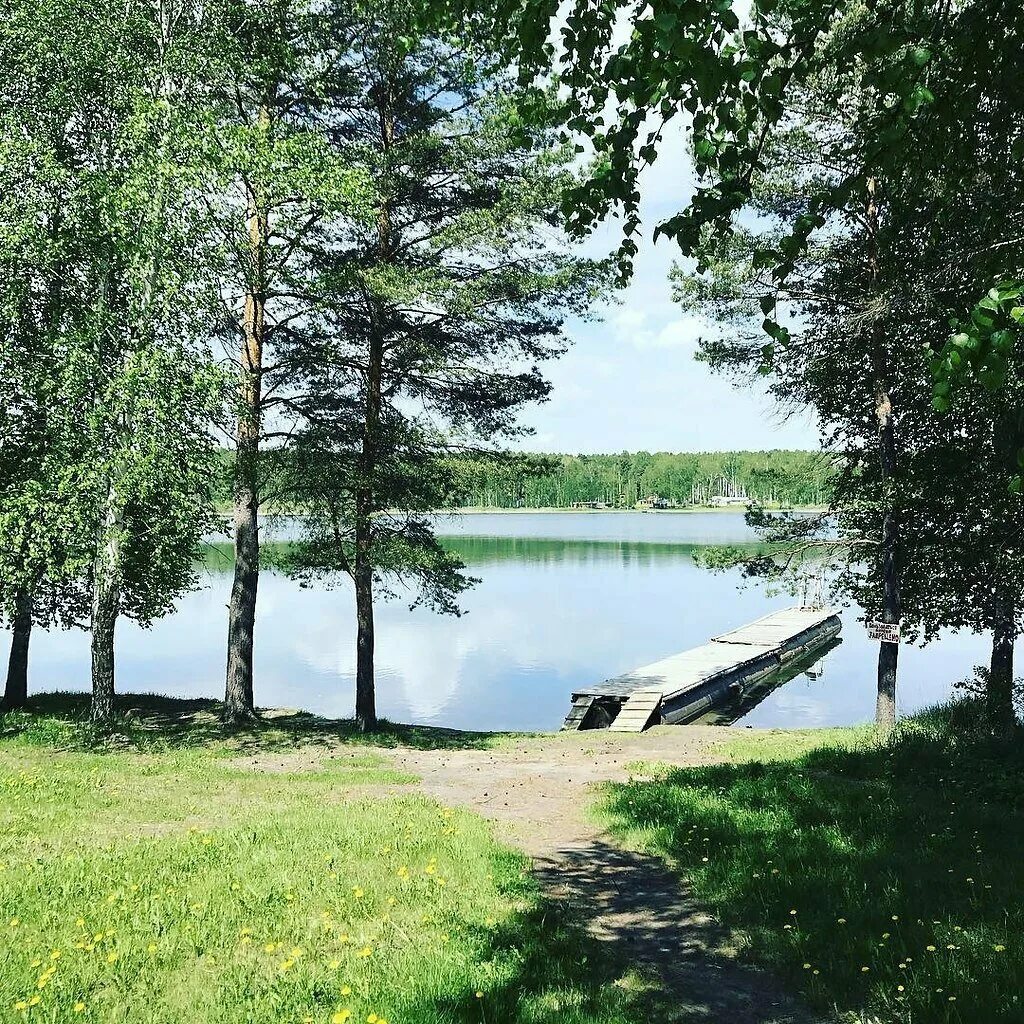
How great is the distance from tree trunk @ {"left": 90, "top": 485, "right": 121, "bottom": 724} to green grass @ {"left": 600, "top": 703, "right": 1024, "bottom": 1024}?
29.8 ft

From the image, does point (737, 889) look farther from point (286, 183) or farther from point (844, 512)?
point (286, 183)

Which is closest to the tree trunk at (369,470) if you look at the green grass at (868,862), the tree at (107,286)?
the tree at (107,286)

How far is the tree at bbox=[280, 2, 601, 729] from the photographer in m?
17.0

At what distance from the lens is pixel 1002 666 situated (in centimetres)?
1638

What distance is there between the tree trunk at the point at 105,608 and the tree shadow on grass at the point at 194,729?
1.86 ft

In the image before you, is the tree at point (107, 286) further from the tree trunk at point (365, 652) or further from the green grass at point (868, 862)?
the green grass at point (868, 862)

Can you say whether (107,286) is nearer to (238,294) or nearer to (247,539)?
(238,294)

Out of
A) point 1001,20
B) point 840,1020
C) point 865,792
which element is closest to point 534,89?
point 1001,20

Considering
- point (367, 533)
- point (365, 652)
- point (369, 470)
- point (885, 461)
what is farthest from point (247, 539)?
point (885, 461)

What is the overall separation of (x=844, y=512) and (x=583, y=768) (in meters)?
7.48

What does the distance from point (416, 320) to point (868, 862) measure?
14494 millimetres

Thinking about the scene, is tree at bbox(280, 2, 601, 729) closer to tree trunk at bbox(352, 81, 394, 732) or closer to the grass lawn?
tree trunk at bbox(352, 81, 394, 732)

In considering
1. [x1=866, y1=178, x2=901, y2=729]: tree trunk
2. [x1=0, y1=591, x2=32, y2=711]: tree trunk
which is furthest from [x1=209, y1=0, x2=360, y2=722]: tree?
[x1=866, y1=178, x2=901, y2=729]: tree trunk

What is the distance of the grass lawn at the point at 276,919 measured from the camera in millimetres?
4730
